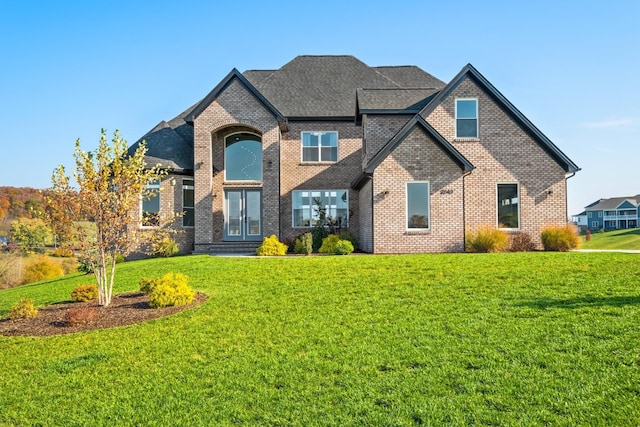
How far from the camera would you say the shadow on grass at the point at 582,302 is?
725cm

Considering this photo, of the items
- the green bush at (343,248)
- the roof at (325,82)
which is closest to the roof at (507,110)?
the roof at (325,82)

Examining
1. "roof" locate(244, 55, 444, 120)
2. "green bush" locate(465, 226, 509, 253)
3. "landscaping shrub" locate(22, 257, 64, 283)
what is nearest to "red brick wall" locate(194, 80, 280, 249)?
"roof" locate(244, 55, 444, 120)

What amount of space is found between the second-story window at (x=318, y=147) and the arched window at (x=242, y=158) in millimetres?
2407

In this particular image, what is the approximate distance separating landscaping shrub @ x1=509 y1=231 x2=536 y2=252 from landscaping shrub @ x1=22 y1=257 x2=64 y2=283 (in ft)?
84.0

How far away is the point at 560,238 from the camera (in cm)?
1642

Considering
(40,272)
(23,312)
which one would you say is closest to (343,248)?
(23,312)

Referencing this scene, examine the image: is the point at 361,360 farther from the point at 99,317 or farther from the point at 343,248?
the point at 343,248

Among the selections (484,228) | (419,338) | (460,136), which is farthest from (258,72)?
(419,338)

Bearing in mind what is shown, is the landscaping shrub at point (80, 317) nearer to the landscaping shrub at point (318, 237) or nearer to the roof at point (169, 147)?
the landscaping shrub at point (318, 237)

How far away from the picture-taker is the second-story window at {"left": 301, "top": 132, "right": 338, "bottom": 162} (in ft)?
73.3

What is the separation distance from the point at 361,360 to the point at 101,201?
6.78 metres

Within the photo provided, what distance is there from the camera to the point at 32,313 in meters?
8.71

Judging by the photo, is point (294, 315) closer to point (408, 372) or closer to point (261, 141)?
point (408, 372)

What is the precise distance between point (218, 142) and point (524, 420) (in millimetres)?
19927
